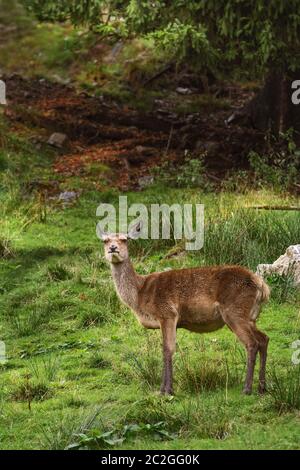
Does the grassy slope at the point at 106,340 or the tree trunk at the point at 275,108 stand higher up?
the tree trunk at the point at 275,108

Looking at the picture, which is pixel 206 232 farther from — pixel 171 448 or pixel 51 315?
pixel 171 448

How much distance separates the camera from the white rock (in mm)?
13125

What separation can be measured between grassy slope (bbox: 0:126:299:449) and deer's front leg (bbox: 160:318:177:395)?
14cm

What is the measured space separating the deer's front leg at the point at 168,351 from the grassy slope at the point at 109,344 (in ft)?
0.47

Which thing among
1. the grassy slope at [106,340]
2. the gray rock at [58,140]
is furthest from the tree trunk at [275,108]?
the gray rock at [58,140]

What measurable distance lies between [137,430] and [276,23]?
11.4m

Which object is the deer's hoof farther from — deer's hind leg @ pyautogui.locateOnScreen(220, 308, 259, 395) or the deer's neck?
the deer's neck

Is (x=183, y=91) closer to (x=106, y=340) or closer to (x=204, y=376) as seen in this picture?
(x=106, y=340)

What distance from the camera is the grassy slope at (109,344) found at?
8.72 metres

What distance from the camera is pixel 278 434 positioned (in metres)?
8.30

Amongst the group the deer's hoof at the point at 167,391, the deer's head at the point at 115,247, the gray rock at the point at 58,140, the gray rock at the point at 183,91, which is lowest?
the deer's hoof at the point at 167,391

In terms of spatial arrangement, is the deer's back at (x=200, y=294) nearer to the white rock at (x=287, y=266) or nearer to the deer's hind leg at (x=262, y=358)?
the deer's hind leg at (x=262, y=358)
